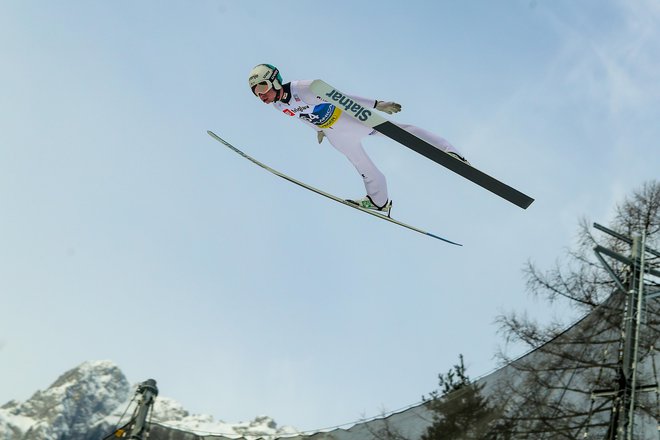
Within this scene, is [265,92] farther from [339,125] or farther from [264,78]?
[339,125]

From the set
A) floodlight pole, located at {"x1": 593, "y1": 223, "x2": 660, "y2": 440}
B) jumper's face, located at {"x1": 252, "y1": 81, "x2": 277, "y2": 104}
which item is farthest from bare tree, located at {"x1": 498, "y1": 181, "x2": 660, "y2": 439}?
jumper's face, located at {"x1": 252, "y1": 81, "x2": 277, "y2": 104}

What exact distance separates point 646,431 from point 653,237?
538cm

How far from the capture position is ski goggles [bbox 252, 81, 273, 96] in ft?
23.0

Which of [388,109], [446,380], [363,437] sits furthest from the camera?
[446,380]

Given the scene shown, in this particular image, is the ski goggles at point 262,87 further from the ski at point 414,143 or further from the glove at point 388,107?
the glove at point 388,107

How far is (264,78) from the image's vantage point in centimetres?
700

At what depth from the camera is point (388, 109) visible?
6777mm

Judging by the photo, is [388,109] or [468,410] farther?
[468,410]

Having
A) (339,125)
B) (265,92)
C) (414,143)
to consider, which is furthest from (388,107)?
(265,92)

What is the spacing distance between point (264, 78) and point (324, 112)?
25.7 inches

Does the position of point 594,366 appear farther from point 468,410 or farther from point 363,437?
point 363,437

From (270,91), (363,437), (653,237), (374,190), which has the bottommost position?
(363,437)

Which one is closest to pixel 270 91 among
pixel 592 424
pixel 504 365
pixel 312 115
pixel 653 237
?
pixel 312 115

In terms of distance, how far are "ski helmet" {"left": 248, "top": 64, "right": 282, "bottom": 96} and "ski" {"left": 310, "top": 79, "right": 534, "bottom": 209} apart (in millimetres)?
446
